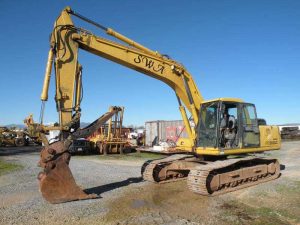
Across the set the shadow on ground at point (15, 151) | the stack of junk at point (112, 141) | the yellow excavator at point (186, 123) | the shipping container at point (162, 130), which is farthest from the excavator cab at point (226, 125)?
the shadow on ground at point (15, 151)

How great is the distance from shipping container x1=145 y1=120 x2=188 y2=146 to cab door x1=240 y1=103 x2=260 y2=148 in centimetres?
1602

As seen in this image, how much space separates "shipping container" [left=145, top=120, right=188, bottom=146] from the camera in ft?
93.2

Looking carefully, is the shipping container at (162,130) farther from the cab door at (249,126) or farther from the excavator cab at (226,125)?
the excavator cab at (226,125)

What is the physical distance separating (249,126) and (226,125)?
0.97m

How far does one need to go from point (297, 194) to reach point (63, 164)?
6571mm

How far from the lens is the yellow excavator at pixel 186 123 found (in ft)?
28.1

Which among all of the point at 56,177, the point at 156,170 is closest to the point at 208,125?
the point at 156,170

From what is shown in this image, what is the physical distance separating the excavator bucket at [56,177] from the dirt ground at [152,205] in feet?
0.81

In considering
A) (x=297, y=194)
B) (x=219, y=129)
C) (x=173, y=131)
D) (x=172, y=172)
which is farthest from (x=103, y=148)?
(x=297, y=194)

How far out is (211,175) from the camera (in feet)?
32.2

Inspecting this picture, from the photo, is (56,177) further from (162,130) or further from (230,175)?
(162,130)

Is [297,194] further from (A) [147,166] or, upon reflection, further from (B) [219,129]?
(A) [147,166]

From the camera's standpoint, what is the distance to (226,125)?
10.9 metres

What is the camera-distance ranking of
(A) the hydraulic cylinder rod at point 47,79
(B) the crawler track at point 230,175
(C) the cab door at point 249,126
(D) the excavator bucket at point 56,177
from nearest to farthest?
(D) the excavator bucket at point 56,177 → (A) the hydraulic cylinder rod at point 47,79 → (B) the crawler track at point 230,175 → (C) the cab door at point 249,126
